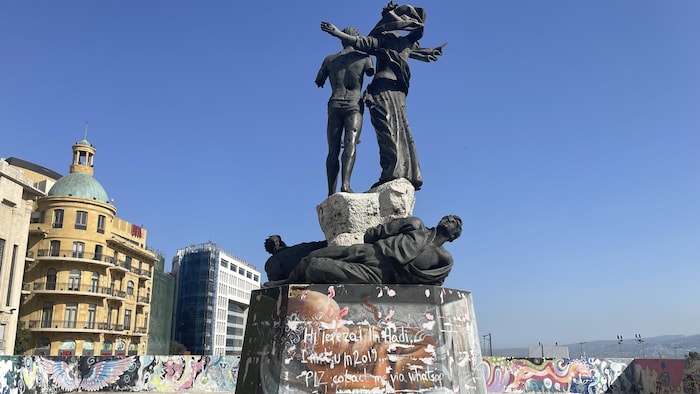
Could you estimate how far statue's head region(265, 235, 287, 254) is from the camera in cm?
909

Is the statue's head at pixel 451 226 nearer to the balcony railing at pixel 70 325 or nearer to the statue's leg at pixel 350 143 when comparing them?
the statue's leg at pixel 350 143

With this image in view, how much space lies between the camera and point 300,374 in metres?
6.63

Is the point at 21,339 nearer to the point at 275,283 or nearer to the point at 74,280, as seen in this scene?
the point at 74,280

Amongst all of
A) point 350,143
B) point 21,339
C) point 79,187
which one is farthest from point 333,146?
point 79,187

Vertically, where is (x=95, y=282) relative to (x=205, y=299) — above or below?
below

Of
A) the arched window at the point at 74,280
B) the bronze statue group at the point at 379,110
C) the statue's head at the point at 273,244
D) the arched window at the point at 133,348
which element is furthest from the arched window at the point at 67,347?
the bronze statue group at the point at 379,110

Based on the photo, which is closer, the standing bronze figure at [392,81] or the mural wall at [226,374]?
the standing bronze figure at [392,81]

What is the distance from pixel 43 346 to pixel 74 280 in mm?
5509

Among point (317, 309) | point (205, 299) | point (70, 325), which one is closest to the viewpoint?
point (317, 309)

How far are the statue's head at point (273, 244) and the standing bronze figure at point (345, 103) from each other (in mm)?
1267

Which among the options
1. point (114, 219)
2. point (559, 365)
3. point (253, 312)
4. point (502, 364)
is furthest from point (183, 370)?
point (114, 219)

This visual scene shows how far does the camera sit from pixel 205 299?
82.6 meters

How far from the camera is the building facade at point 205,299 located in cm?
8169

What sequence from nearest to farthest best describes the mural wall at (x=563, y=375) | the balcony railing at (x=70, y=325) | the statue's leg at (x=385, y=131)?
1. the statue's leg at (x=385, y=131)
2. the mural wall at (x=563, y=375)
3. the balcony railing at (x=70, y=325)
